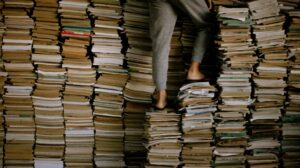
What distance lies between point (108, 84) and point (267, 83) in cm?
130

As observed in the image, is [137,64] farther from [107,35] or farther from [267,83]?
[267,83]

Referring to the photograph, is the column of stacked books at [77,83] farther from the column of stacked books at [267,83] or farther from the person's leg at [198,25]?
the column of stacked books at [267,83]

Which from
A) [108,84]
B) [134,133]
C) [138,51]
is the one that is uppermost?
[138,51]

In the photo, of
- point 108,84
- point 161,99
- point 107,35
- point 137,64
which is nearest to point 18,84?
point 108,84

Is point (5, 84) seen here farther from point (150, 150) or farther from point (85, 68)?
point (150, 150)

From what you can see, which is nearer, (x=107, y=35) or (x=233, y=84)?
(x=233, y=84)

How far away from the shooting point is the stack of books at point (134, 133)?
12.0 ft

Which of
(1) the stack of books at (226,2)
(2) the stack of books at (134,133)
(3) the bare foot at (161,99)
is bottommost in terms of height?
(2) the stack of books at (134,133)

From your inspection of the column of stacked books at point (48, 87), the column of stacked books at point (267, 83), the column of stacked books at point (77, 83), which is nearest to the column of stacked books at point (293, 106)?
the column of stacked books at point (267, 83)

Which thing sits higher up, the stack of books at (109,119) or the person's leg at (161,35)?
the person's leg at (161,35)

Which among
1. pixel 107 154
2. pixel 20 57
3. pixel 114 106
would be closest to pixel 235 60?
pixel 114 106

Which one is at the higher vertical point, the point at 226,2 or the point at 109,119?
the point at 226,2

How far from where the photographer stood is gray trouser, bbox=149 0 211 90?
3.22m

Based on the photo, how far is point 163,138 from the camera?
3295 mm
